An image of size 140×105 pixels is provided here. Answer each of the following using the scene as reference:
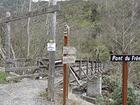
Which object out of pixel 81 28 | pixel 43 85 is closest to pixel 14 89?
pixel 43 85

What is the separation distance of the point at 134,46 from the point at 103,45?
4634 millimetres

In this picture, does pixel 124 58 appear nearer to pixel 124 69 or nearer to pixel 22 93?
pixel 124 69

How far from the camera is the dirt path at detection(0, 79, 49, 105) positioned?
30.7ft

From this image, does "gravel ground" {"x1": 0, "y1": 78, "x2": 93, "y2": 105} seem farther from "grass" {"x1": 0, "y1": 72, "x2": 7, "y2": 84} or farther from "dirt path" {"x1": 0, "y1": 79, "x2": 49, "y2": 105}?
"grass" {"x1": 0, "y1": 72, "x2": 7, "y2": 84}

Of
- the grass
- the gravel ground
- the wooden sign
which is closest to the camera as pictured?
the wooden sign

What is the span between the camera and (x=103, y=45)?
106ft

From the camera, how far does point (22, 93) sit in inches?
419

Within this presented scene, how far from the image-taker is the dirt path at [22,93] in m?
9.35

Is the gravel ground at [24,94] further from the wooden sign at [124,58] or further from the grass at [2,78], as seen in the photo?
the wooden sign at [124,58]

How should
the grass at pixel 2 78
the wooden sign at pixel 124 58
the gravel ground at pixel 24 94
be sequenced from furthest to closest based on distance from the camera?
the grass at pixel 2 78 < the gravel ground at pixel 24 94 < the wooden sign at pixel 124 58

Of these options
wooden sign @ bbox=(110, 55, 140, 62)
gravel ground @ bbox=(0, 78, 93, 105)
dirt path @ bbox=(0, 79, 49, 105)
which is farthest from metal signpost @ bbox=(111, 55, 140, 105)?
dirt path @ bbox=(0, 79, 49, 105)

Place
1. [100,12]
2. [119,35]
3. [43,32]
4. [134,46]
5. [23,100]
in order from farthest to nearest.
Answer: [100,12]
[119,35]
[134,46]
[43,32]
[23,100]

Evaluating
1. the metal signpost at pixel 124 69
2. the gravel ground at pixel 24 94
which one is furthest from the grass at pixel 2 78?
the metal signpost at pixel 124 69

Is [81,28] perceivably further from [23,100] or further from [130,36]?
[23,100]
